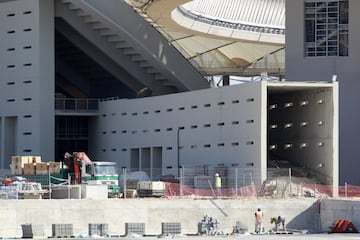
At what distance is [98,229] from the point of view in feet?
168

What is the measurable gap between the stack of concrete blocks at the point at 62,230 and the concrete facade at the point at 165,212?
0.55 metres

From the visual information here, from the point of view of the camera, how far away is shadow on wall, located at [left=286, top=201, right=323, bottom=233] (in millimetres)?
55750

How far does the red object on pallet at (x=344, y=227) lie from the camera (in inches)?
2058

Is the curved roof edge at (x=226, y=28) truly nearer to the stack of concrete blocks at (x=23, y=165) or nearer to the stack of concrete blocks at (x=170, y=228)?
the stack of concrete blocks at (x=23, y=165)

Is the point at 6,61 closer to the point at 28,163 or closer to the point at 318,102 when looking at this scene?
the point at 28,163

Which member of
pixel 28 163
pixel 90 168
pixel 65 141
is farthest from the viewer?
pixel 65 141

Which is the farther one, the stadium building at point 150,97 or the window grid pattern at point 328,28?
the window grid pattern at point 328,28

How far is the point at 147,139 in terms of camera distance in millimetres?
69938

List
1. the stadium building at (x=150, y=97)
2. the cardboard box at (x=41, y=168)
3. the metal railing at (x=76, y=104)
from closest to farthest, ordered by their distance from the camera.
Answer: the cardboard box at (x=41, y=168)
the stadium building at (x=150, y=97)
the metal railing at (x=76, y=104)

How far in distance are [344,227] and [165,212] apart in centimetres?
776

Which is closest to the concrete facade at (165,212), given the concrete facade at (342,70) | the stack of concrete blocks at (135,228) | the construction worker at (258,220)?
the stack of concrete blocks at (135,228)

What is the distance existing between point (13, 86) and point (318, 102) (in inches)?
774

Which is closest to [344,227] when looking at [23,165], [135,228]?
[135,228]

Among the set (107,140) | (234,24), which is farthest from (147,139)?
(234,24)
